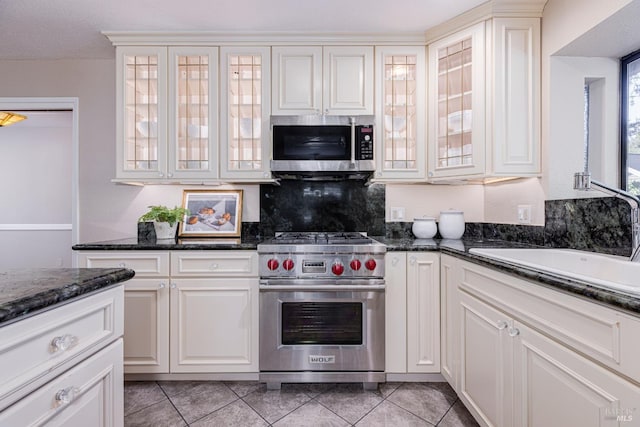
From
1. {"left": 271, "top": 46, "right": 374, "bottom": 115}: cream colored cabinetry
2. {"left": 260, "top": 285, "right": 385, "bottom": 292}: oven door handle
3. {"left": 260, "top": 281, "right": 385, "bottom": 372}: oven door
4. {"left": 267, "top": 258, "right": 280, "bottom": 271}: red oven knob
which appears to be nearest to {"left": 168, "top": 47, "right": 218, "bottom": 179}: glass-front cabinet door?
{"left": 271, "top": 46, "right": 374, "bottom": 115}: cream colored cabinetry

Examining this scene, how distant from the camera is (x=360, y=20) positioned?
2.12 meters

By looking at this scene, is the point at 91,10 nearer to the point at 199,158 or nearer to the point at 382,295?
the point at 199,158

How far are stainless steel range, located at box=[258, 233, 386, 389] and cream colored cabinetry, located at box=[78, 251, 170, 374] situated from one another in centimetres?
63

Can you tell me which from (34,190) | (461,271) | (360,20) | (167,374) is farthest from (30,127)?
(461,271)

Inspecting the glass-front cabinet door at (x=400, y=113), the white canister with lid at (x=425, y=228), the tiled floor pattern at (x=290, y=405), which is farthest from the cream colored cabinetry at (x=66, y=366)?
the white canister with lid at (x=425, y=228)

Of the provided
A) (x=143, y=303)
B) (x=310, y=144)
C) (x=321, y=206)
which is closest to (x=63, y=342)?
(x=143, y=303)

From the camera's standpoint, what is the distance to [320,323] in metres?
1.97

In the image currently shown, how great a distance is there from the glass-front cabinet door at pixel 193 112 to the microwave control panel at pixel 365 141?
40.4 inches

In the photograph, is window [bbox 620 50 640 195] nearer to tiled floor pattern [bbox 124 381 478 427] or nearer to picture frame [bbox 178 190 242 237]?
tiled floor pattern [bbox 124 381 478 427]

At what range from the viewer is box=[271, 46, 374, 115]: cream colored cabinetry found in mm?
2270

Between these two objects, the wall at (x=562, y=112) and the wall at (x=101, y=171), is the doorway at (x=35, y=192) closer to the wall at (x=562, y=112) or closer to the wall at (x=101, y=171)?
the wall at (x=101, y=171)

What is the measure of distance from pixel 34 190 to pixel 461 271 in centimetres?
600

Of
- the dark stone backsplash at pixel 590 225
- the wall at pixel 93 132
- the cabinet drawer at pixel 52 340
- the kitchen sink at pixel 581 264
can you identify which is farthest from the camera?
the wall at pixel 93 132

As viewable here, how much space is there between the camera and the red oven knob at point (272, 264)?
1.95 metres
